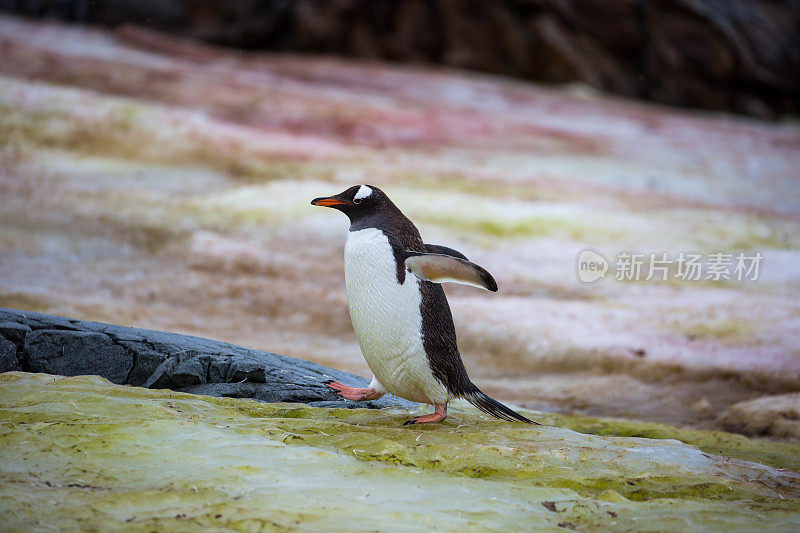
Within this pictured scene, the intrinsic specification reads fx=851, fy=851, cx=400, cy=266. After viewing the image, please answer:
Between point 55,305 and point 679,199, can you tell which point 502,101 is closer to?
point 679,199

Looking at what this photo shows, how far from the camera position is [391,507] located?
241 cm

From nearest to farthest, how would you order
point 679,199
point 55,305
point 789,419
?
point 789,419, point 55,305, point 679,199

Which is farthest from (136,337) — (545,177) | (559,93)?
(559,93)

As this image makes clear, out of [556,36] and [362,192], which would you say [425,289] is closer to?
[362,192]

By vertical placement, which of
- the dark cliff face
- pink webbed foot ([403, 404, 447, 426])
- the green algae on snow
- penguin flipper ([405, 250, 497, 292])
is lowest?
the green algae on snow

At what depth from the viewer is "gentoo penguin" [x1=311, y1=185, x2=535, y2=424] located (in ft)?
10.8

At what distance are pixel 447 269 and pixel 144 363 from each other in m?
1.45

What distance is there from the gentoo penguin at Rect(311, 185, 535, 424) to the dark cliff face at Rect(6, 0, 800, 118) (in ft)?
35.6

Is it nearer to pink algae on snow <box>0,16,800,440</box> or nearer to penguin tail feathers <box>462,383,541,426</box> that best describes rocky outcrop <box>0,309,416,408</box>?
penguin tail feathers <box>462,383,541,426</box>

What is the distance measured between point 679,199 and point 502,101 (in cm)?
383

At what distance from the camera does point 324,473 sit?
104 inches

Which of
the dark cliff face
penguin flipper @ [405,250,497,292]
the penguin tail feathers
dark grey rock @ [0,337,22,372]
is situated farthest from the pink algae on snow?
penguin flipper @ [405,250,497,292]

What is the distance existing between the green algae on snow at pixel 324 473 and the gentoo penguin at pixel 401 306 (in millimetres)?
160

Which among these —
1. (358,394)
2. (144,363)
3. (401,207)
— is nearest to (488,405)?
(358,394)
